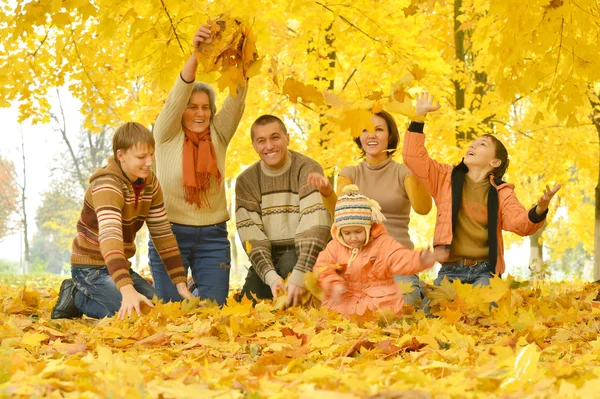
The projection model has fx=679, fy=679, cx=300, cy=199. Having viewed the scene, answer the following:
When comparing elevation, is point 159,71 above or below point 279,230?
above

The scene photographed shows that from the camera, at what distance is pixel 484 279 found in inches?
182

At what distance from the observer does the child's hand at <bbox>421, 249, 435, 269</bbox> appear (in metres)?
3.63

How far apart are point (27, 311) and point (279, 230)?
2.07 m

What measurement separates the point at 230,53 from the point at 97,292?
1.81 metres

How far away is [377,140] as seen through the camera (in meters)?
4.96

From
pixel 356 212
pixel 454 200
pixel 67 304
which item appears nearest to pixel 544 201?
pixel 454 200

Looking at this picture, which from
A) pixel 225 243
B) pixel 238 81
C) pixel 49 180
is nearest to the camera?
pixel 238 81

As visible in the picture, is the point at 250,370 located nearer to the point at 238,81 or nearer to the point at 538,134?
the point at 238,81

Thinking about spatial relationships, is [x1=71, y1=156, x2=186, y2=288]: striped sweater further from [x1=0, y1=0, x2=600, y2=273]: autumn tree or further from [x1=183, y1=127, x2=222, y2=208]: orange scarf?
[x1=0, y1=0, x2=600, y2=273]: autumn tree

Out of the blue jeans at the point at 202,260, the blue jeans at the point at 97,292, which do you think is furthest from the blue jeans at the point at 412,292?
the blue jeans at the point at 97,292

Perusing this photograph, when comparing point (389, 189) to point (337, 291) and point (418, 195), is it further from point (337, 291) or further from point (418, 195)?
point (337, 291)

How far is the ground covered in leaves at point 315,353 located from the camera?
1.91 meters

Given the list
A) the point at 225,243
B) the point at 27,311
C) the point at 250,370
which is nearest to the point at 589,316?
the point at 225,243

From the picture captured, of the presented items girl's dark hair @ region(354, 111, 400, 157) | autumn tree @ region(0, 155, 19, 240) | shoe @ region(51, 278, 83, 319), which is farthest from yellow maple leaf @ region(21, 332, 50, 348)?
autumn tree @ region(0, 155, 19, 240)
